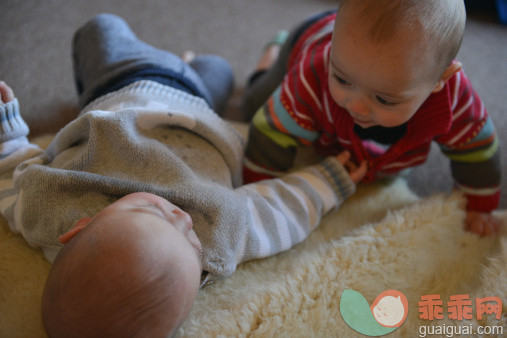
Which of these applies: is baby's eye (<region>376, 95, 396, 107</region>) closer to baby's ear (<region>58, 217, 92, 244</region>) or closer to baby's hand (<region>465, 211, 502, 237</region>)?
baby's hand (<region>465, 211, 502, 237</region>)

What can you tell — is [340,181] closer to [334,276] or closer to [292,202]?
[292,202]

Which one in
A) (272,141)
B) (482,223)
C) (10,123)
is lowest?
(482,223)

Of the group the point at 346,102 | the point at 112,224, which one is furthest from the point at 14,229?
the point at 346,102

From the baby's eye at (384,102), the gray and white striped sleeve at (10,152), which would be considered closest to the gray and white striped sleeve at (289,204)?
the baby's eye at (384,102)

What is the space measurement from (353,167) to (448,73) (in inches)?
→ 11.5

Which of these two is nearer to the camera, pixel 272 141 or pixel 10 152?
pixel 10 152

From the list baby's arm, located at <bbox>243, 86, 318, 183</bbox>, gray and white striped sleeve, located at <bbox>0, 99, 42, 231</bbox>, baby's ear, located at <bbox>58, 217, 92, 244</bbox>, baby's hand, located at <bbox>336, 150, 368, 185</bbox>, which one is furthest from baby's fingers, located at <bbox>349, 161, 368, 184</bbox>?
gray and white striped sleeve, located at <bbox>0, 99, 42, 231</bbox>

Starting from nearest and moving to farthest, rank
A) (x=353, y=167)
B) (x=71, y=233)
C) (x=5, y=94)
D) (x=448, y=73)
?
(x=71, y=233)
(x=448, y=73)
(x=5, y=94)
(x=353, y=167)

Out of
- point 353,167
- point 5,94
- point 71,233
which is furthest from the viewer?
point 353,167

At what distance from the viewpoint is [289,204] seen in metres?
0.79

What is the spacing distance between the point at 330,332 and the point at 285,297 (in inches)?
3.5

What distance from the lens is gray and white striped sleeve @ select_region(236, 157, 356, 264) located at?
2.37 feet

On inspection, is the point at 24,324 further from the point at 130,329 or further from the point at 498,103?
the point at 498,103

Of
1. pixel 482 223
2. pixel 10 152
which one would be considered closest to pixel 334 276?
pixel 482 223
